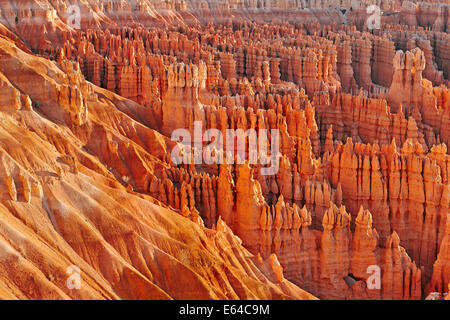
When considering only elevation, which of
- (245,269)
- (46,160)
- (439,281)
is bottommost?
(439,281)

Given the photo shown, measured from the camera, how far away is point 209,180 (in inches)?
1451

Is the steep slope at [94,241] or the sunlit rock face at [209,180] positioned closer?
the steep slope at [94,241]

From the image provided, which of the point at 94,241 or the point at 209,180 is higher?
the point at 94,241

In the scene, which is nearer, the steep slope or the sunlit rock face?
the steep slope

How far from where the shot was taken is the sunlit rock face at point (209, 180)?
2711 centimetres

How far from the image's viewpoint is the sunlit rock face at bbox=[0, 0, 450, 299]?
27.1 m

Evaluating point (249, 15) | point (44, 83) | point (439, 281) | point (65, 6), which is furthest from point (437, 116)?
point (249, 15)

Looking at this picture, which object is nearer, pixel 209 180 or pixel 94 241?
pixel 94 241

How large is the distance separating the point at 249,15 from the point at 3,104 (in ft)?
253

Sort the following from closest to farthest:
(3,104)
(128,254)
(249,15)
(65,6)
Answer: (128,254)
(3,104)
(65,6)
(249,15)
